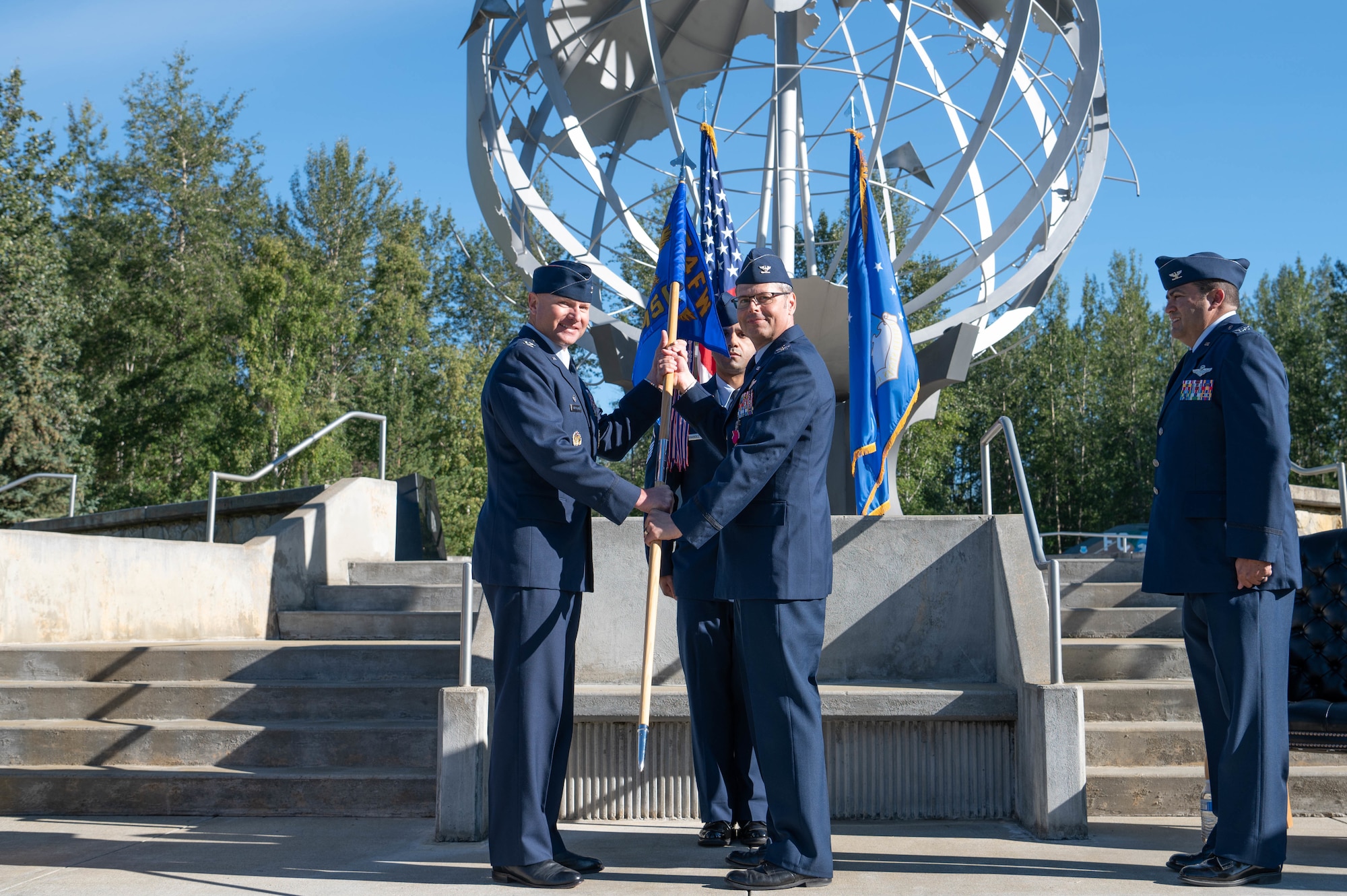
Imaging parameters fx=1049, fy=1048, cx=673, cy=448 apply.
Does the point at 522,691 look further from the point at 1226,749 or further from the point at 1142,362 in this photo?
the point at 1142,362

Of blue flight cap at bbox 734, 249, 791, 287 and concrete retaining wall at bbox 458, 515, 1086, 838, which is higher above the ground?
blue flight cap at bbox 734, 249, 791, 287

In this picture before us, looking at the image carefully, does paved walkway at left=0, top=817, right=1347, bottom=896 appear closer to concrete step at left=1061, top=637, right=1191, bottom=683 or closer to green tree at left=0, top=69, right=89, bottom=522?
concrete step at left=1061, top=637, right=1191, bottom=683

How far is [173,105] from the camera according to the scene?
101 ft

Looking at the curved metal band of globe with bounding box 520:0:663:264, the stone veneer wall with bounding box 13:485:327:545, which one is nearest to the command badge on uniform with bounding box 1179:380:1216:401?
the curved metal band of globe with bounding box 520:0:663:264

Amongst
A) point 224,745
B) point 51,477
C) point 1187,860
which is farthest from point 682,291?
point 51,477

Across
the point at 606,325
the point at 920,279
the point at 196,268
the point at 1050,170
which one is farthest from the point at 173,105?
→ the point at 1050,170

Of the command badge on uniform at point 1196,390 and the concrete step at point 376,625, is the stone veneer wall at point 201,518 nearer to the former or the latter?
the concrete step at point 376,625

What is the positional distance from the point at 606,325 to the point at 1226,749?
749 cm

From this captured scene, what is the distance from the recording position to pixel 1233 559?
12.0 ft

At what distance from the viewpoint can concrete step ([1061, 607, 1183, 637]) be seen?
19.9 feet

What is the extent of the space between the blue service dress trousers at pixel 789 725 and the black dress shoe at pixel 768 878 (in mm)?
22

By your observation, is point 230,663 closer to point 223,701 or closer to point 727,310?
point 223,701

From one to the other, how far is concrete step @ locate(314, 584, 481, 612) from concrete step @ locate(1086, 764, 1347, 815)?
421 cm

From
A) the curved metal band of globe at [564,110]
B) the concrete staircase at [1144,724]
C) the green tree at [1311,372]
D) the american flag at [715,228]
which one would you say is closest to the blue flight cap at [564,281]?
the american flag at [715,228]
